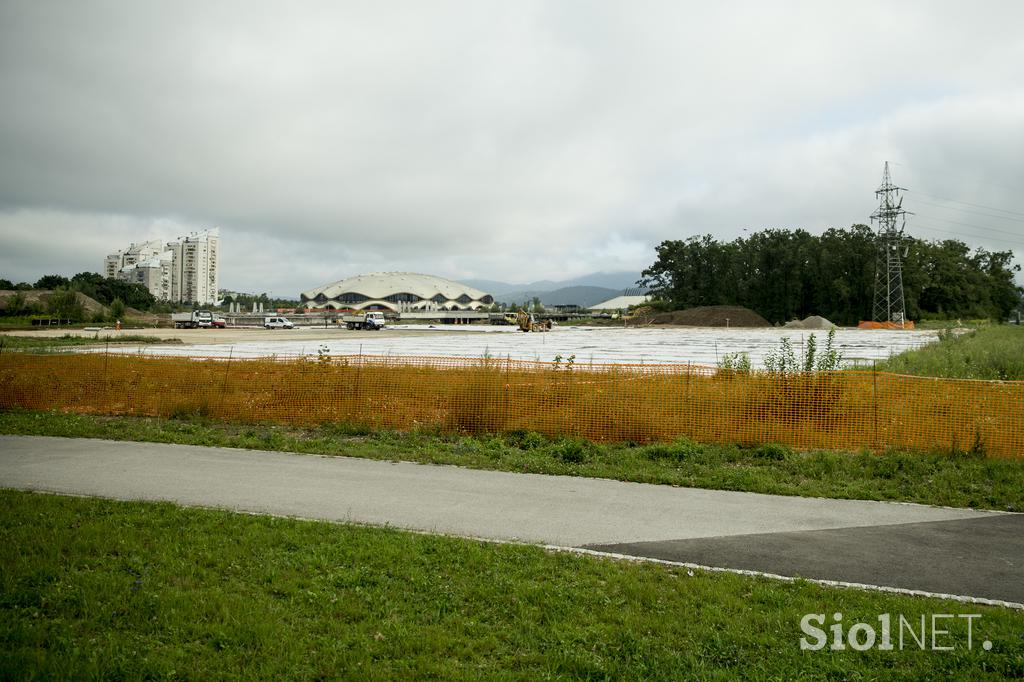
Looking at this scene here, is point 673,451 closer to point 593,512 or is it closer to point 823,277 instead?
point 593,512

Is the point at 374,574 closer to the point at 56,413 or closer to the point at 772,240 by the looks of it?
the point at 56,413

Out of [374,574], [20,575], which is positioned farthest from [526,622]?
[20,575]

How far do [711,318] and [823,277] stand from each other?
85.1 ft

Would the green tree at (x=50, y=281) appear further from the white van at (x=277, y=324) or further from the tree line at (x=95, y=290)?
the white van at (x=277, y=324)

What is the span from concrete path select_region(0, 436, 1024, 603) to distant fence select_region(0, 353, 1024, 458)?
253 centimetres

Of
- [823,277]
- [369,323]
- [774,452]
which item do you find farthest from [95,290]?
[774,452]

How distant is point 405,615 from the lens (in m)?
4.41

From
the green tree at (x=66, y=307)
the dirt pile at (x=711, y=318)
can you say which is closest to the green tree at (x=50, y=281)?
the green tree at (x=66, y=307)

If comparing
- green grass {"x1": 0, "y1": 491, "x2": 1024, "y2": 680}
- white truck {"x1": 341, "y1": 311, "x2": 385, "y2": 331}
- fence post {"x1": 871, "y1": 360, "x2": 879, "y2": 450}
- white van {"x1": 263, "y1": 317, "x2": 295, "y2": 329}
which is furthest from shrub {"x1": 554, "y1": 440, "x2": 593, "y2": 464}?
white van {"x1": 263, "y1": 317, "x2": 295, "y2": 329}

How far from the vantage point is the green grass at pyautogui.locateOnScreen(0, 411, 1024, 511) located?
8.09 metres

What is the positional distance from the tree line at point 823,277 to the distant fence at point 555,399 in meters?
104

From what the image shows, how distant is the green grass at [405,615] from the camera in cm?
382

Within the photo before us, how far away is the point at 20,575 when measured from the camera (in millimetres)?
4754

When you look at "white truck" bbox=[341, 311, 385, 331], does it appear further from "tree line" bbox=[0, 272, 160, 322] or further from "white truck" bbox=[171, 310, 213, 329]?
"tree line" bbox=[0, 272, 160, 322]
